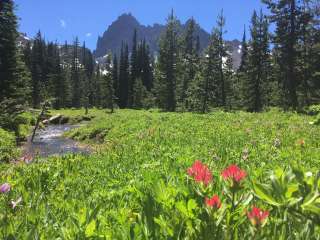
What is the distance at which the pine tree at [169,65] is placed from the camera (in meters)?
66.6

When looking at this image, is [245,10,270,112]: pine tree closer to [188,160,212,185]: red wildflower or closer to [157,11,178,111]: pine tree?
[157,11,178,111]: pine tree

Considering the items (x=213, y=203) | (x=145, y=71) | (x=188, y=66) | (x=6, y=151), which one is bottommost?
(x=6, y=151)

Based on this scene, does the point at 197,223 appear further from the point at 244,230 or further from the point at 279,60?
the point at 279,60

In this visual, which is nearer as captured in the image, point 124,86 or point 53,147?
point 53,147

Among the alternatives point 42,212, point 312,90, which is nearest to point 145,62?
point 312,90

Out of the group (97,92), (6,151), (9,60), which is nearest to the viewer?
(6,151)

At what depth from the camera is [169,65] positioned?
221 ft

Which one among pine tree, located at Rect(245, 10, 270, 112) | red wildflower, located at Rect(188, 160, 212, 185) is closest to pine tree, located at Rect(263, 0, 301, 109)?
pine tree, located at Rect(245, 10, 270, 112)

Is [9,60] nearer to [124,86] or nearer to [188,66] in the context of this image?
[188,66]

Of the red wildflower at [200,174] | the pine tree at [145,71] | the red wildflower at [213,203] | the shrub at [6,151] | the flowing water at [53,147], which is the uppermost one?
the pine tree at [145,71]

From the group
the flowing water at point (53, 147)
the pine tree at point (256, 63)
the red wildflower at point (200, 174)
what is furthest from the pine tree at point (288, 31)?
the red wildflower at point (200, 174)

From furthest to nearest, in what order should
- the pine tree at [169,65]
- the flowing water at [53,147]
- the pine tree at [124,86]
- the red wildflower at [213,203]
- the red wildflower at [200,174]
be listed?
1. the pine tree at [124,86]
2. the pine tree at [169,65]
3. the flowing water at [53,147]
4. the red wildflower at [200,174]
5. the red wildflower at [213,203]


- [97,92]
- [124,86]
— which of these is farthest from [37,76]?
[124,86]

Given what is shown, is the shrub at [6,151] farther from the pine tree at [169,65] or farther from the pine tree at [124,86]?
the pine tree at [124,86]
